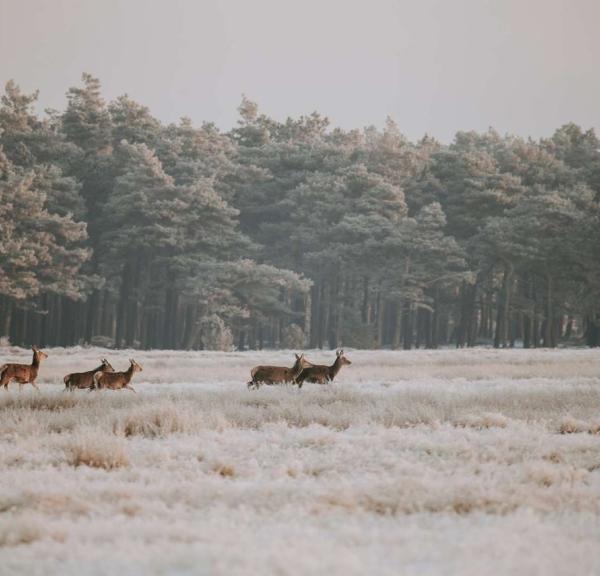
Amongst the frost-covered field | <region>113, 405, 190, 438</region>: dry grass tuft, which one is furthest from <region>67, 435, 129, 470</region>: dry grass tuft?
<region>113, 405, 190, 438</region>: dry grass tuft

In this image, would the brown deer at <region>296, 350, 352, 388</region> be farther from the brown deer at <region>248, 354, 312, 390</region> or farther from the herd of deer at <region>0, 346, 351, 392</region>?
the brown deer at <region>248, 354, 312, 390</region>

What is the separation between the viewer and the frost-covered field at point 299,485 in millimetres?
4473

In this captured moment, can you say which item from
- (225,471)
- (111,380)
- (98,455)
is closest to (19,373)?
(111,380)

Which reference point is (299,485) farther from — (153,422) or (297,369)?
(297,369)

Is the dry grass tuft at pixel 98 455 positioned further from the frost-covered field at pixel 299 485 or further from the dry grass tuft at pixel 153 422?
the dry grass tuft at pixel 153 422

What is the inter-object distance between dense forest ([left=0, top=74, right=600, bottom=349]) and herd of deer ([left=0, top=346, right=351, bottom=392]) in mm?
23941

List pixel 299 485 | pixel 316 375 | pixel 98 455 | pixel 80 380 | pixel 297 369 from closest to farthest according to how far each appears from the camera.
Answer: pixel 299 485 < pixel 98 455 < pixel 80 380 < pixel 316 375 < pixel 297 369

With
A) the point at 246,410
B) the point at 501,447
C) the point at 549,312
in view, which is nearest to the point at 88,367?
the point at 246,410

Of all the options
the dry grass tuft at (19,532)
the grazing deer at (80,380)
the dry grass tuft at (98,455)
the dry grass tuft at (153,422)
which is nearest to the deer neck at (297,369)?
the grazing deer at (80,380)

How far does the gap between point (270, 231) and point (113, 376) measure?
41.0 meters

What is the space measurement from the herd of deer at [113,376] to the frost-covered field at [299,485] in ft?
2.63

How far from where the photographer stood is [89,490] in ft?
20.7

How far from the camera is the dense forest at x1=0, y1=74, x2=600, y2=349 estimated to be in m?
44.2

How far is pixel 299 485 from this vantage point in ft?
21.9
